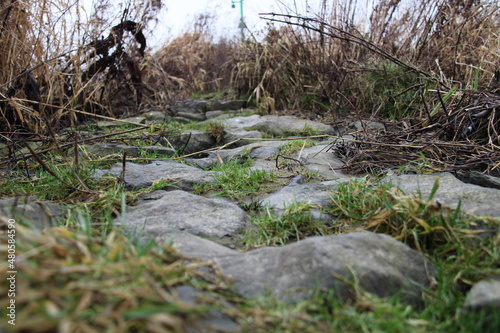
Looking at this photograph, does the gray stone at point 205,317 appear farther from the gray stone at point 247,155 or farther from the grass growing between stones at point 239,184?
the gray stone at point 247,155

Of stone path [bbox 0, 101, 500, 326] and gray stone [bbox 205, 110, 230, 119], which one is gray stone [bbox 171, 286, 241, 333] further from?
gray stone [bbox 205, 110, 230, 119]

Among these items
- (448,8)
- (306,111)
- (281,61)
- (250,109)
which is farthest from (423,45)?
(250,109)

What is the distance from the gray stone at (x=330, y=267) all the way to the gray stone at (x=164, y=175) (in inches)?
36.8

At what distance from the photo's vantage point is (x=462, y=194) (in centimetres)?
157

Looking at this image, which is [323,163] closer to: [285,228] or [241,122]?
[285,228]

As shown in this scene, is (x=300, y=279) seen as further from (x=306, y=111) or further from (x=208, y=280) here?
(x=306, y=111)

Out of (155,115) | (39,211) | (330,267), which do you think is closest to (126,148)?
(39,211)

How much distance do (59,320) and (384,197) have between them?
48.7 inches

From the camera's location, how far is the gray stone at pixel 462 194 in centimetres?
140

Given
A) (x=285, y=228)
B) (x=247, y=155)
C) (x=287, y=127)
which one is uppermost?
(x=287, y=127)

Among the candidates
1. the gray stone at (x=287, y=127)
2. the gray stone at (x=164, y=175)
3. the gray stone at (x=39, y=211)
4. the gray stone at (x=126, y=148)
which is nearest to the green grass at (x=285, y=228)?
the gray stone at (x=164, y=175)

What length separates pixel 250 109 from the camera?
602 cm

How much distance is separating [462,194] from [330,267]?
2.97ft

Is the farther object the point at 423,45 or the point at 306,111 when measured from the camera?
the point at 306,111
